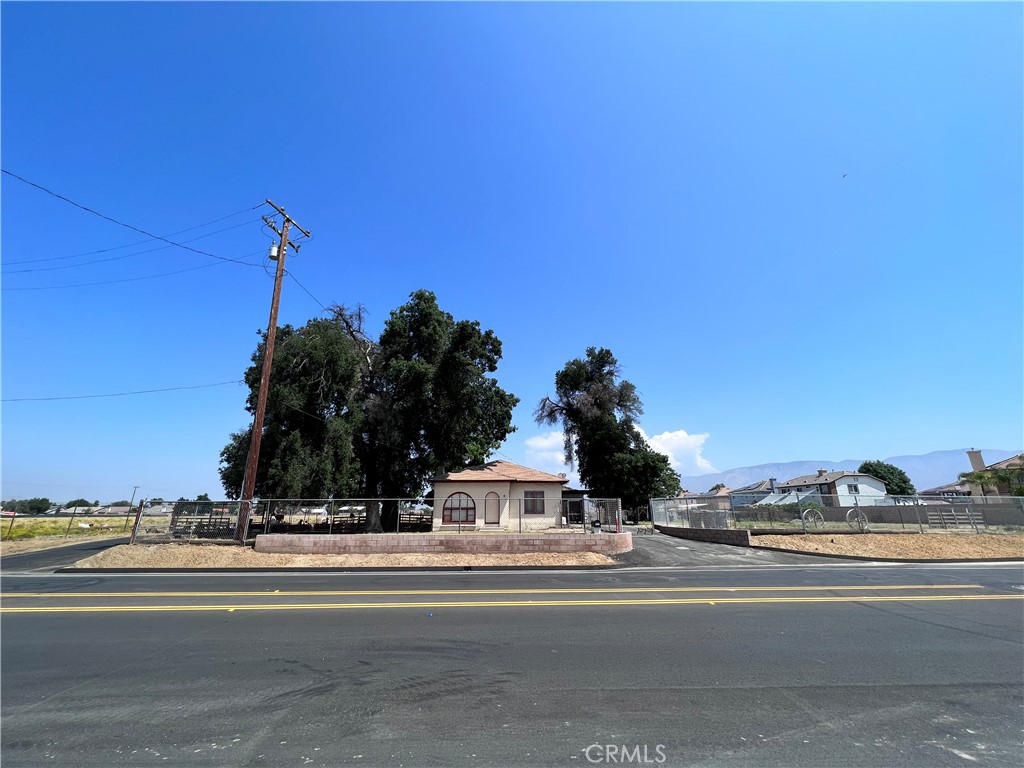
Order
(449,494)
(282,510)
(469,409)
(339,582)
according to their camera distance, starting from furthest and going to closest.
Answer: (469,409)
(449,494)
(282,510)
(339,582)

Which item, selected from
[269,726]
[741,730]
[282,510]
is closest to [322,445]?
[282,510]

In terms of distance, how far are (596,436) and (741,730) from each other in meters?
48.5

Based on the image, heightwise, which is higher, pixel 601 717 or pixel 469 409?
pixel 469 409

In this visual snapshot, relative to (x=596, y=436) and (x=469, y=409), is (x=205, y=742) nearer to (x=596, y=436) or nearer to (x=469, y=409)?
(x=469, y=409)

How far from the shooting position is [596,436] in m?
52.0

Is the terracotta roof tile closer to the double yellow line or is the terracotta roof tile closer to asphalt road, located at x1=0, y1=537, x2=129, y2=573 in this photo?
asphalt road, located at x1=0, y1=537, x2=129, y2=573

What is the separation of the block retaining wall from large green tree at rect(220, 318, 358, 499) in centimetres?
1963

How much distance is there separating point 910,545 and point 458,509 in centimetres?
2344

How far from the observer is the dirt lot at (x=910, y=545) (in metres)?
19.3

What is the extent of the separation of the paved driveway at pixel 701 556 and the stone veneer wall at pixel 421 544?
158 centimetres

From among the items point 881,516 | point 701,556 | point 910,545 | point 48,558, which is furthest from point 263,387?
point 881,516

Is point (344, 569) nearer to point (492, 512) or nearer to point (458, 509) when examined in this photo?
point (458, 509)

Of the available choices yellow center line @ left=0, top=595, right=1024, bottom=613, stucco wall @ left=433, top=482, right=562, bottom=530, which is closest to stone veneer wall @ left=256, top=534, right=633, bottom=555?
yellow center line @ left=0, top=595, right=1024, bottom=613

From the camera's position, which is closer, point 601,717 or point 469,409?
point 601,717
